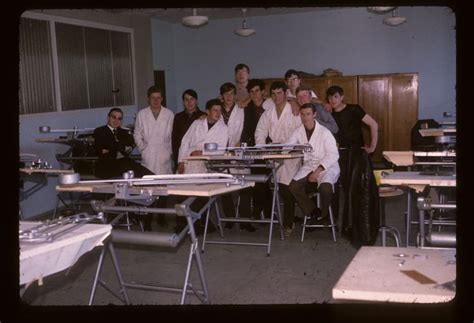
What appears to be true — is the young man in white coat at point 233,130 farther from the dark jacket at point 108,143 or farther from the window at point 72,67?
the window at point 72,67

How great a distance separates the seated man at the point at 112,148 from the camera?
494cm

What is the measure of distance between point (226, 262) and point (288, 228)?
853 mm

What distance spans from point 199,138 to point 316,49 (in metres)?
4.32

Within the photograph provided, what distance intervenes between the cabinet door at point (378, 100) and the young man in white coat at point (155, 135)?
3.75 m

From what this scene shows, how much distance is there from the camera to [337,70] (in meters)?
8.26

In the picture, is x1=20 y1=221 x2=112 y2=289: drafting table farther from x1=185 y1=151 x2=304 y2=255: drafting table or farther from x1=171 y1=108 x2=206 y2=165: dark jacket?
x1=171 y1=108 x2=206 y2=165: dark jacket

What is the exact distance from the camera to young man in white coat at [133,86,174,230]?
4989 millimetres

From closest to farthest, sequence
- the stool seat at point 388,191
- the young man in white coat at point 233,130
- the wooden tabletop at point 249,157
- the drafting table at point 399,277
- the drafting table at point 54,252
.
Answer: the drafting table at point 399,277, the drafting table at point 54,252, the stool seat at point 388,191, the wooden tabletop at point 249,157, the young man in white coat at point 233,130

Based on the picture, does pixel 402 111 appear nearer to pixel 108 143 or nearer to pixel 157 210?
pixel 108 143

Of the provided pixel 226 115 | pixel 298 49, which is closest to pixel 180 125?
pixel 226 115

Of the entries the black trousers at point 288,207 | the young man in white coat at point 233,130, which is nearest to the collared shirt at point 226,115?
the young man in white coat at point 233,130

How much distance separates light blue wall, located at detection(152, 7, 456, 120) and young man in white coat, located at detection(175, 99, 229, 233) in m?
3.92

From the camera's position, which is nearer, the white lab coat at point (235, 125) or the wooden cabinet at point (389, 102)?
the white lab coat at point (235, 125)
